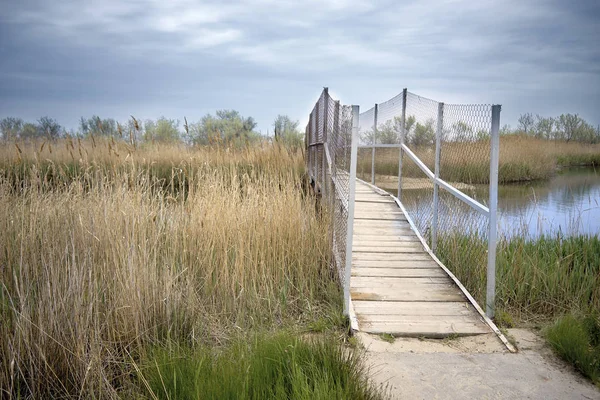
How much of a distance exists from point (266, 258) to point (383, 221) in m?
2.31

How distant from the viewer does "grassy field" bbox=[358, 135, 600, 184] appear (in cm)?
567

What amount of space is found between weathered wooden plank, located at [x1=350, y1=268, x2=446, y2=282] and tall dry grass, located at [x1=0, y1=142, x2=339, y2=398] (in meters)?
0.37

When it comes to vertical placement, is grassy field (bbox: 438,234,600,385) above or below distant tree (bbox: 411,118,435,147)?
below

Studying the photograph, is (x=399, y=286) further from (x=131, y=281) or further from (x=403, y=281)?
(x=131, y=281)

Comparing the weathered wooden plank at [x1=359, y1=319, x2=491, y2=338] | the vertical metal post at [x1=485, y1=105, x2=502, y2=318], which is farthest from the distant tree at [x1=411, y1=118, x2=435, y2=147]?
the weathered wooden plank at [x1=359, y1=319, x2=491, y2=338]

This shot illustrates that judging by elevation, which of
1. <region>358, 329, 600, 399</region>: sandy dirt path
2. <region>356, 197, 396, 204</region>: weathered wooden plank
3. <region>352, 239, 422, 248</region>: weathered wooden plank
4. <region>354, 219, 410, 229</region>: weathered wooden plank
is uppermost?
<region>356, 197, 396, 204</region>: weathered wooden plank

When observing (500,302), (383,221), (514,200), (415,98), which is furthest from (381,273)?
(514,200)

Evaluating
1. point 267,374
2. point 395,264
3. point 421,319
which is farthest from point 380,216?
point 267,374

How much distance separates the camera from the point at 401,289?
5082 mm

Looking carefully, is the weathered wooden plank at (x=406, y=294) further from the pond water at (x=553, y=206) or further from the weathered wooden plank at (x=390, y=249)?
the pond water at (x=553, y=206)

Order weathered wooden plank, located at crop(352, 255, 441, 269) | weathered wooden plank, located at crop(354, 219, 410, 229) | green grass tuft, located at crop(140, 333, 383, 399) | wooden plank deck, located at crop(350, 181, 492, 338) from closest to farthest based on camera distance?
green grass tuft, located at crop(140, 333, 383, 399), wooden plank deck, located at crop(350, 181, 492, 338), weathered wooden plank, located at crop(352, 255, 441, 269), weathered wooden plank, located at crop(354, 219, 410, 229)

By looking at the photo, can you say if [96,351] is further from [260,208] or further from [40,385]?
[260,208]

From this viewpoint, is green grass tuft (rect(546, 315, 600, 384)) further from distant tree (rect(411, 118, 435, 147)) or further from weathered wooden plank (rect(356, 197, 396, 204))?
weathered wooden plank (rect(356, 197, 396, 204))

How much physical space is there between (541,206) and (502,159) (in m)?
4.11
